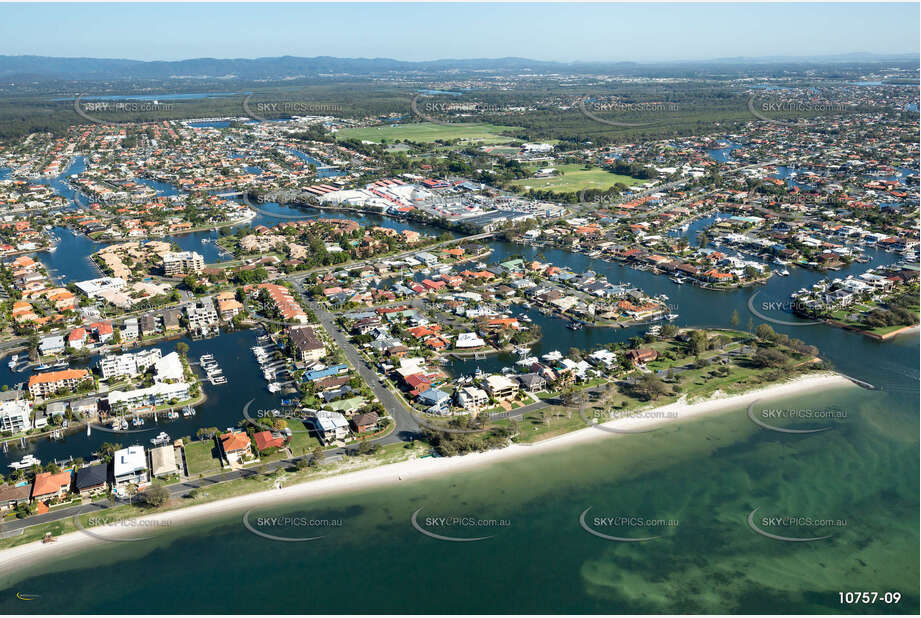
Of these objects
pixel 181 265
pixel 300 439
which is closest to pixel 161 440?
pixel 300 439

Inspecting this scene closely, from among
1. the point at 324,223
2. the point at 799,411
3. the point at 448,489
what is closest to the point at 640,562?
the point at 448,489

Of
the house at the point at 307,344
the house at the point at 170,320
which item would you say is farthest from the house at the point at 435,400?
the house at the point at 170,320

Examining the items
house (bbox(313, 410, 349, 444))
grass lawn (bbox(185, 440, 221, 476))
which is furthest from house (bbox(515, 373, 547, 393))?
grass lawn (bbox(185, 440, 221, 476))

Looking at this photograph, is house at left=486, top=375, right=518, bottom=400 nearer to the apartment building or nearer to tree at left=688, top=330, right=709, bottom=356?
tree at left=688, top=330, right=709, bottom=356

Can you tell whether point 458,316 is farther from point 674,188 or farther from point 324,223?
point 674,188

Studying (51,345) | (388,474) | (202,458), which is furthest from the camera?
(51,345)

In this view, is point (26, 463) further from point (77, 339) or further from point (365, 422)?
point (365, 422)
